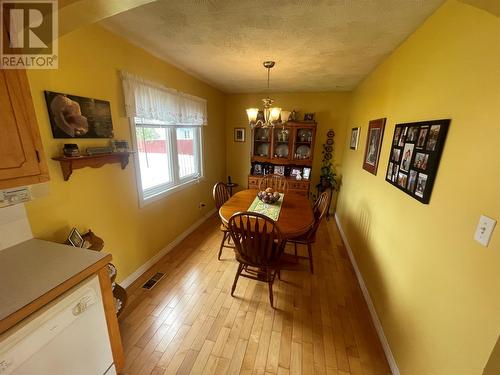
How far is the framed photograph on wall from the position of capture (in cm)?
194

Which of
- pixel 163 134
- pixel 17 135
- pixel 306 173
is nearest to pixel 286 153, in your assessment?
pixel 306 173

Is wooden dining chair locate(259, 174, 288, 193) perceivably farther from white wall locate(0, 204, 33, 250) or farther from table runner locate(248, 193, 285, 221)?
white wall locate(0, 204, 33, 250)

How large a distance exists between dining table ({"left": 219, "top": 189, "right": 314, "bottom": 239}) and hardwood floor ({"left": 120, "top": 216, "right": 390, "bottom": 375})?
0.38 m

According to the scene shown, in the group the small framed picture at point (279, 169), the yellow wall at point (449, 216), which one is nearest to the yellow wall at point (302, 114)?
the small framed picture at point (279, 169)

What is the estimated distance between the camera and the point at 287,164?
397 cm

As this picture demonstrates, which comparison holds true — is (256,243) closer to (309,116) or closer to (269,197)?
(269,197)

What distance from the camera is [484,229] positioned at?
2.56ft

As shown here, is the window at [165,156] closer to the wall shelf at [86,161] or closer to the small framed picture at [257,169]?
the wall shelf at [86,161]

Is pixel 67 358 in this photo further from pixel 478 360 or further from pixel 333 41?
pixel 333 41

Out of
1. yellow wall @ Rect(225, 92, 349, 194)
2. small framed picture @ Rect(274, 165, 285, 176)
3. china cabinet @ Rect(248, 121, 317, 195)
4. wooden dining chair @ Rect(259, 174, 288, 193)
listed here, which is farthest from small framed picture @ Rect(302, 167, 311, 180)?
wooden dining chair @ Rect(259, 174, 288, 193)

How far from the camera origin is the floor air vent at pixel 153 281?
2010mm

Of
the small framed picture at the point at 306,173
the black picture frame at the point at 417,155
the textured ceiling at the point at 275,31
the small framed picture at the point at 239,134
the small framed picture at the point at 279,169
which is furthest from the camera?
the small framed picture at the point at 239,134

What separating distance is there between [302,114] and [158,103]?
2.66 meters

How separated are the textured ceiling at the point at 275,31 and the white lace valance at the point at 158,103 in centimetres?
35
